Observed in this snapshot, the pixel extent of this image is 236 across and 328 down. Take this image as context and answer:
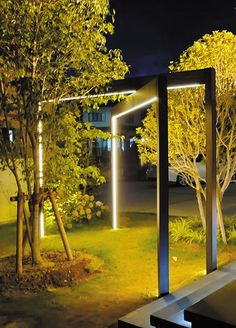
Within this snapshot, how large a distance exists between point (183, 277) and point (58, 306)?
1.86 meters

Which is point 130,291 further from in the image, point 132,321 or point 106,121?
point 106,121

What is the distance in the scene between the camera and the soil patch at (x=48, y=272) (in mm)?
5609

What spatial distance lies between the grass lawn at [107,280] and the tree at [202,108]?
139 centimetres

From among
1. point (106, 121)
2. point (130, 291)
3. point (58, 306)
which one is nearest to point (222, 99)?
point (130, 291)

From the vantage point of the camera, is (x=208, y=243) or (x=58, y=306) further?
(x=208, y=243)

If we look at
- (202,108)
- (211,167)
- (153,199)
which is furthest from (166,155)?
(153,199)

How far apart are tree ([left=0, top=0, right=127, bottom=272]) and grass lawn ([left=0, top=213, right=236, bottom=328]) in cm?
115

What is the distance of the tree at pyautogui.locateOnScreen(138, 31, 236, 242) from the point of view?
293 inches

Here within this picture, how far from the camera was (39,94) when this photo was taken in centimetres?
594

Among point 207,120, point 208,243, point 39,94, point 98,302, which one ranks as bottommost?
point 98,302

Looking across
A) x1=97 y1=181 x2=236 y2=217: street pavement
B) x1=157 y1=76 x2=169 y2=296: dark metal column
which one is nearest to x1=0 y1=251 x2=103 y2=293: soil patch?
x1=157 y1=76 x2=169 y2=296: dark metal column

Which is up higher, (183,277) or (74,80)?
(74,80)

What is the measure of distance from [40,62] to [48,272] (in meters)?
2.81

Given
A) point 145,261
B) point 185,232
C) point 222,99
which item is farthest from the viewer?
point 185,232
